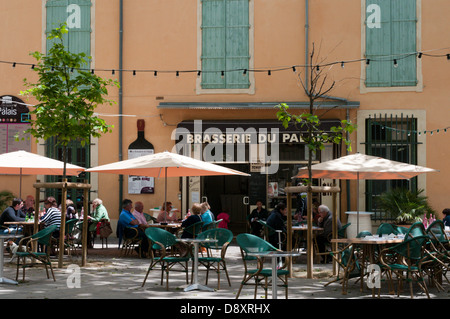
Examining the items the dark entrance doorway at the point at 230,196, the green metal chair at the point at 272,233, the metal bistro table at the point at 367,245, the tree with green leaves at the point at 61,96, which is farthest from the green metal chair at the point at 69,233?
the dark entrance doorway at the point at 230,196

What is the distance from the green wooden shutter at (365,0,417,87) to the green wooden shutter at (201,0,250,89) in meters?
3.01

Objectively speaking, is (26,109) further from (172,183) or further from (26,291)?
(26,291)

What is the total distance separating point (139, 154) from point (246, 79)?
10.5 ft

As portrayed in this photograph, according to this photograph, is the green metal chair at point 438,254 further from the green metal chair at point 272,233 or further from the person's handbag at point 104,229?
the person's handbag at point 104,229

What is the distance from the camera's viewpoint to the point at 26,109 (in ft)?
56.5

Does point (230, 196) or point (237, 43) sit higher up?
point (237, 43)

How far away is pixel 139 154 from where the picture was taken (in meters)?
17.2

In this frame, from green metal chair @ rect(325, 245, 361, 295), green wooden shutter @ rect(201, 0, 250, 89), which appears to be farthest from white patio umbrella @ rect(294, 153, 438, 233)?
green wooden shutter @ rect(201, 0, 250, 89)

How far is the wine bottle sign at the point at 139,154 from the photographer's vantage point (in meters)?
17.0

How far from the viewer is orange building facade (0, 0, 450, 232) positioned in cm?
1662

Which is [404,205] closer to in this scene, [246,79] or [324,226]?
[324,226]

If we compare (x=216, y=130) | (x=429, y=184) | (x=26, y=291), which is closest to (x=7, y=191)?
(x=216, y=130)

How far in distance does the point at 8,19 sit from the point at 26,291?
35.1ft

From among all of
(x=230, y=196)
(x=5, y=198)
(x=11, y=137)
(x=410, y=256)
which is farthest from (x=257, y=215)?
(x=410, y=256)
